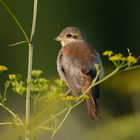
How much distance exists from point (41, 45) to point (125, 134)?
9.79 metres

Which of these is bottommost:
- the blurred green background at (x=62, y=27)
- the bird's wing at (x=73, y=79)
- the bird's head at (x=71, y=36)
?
the blurred green background at (x=62, y=27)

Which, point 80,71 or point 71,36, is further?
point 71,36

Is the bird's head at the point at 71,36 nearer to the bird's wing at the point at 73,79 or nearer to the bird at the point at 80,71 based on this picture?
the bird at the point at 80,71

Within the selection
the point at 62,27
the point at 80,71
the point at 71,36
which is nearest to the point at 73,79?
the point at 80,71

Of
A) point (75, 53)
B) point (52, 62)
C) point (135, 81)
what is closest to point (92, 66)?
point (75, 53)

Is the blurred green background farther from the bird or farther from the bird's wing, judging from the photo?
the bird's wing

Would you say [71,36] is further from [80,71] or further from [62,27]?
[62,27]

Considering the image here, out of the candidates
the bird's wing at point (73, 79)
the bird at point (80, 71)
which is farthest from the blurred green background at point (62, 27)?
the bird's wing at point (73, 79)

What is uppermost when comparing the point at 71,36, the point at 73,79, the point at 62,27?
the point at 71,36

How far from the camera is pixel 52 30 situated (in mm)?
16984

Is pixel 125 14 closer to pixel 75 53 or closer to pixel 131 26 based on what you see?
pixel 131 26

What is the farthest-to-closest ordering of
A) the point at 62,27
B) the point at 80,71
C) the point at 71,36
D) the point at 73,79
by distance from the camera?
the point at 62,27 → the point at 71,36 → the point at 73,79 → the point at 80,71

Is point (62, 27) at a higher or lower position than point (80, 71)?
lower

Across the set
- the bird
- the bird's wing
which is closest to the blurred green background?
the bird
